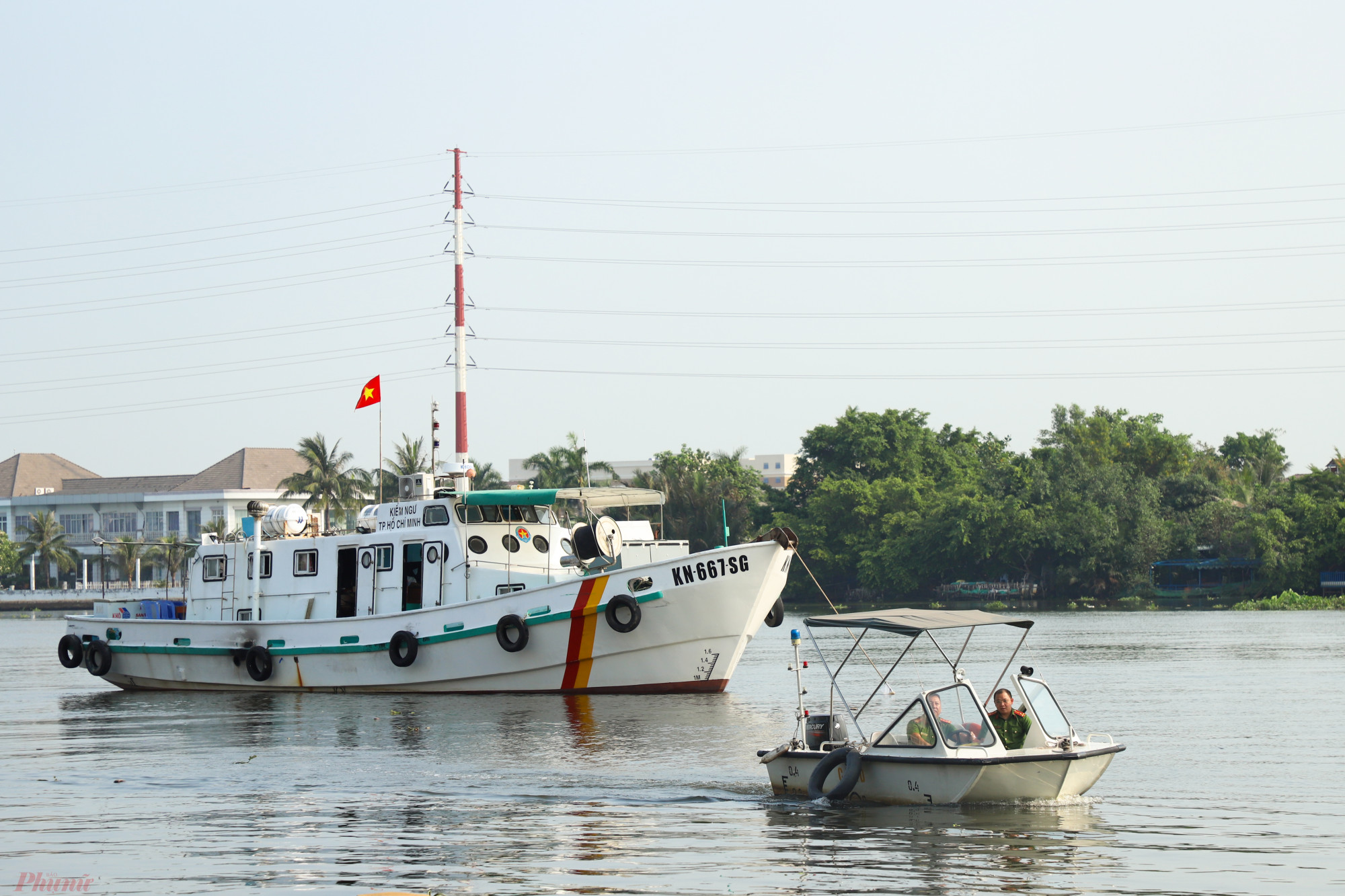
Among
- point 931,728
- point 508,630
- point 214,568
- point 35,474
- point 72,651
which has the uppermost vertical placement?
point 35,474

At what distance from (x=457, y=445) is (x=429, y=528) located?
134 inches

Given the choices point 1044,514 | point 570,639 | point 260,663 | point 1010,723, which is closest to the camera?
point 1010,723

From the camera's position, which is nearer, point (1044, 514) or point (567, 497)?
point (567, 497)

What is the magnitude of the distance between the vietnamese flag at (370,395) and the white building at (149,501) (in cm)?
8743

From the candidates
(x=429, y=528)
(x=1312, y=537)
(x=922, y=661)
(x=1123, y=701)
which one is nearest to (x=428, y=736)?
(x=429, y=528)

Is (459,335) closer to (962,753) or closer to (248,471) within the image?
(962,753)

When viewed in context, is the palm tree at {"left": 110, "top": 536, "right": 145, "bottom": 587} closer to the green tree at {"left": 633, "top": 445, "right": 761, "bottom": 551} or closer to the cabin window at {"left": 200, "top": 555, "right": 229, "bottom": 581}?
the green tree at {"left": 633, "top": 445, "right": 761, "bottom": 551}

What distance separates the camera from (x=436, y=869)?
1337 centimetres

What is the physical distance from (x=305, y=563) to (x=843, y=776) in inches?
728

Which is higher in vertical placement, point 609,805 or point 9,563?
point 9,563

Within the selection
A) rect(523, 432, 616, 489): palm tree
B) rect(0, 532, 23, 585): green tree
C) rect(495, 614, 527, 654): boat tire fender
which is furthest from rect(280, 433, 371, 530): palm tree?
rect(495, 614, 527, 654): boat tire fender

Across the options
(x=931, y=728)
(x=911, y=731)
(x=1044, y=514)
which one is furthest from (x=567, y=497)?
(x=1044, y=514)

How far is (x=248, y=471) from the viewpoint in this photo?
125688 millimetres

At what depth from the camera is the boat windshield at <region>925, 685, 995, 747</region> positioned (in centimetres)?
1542
